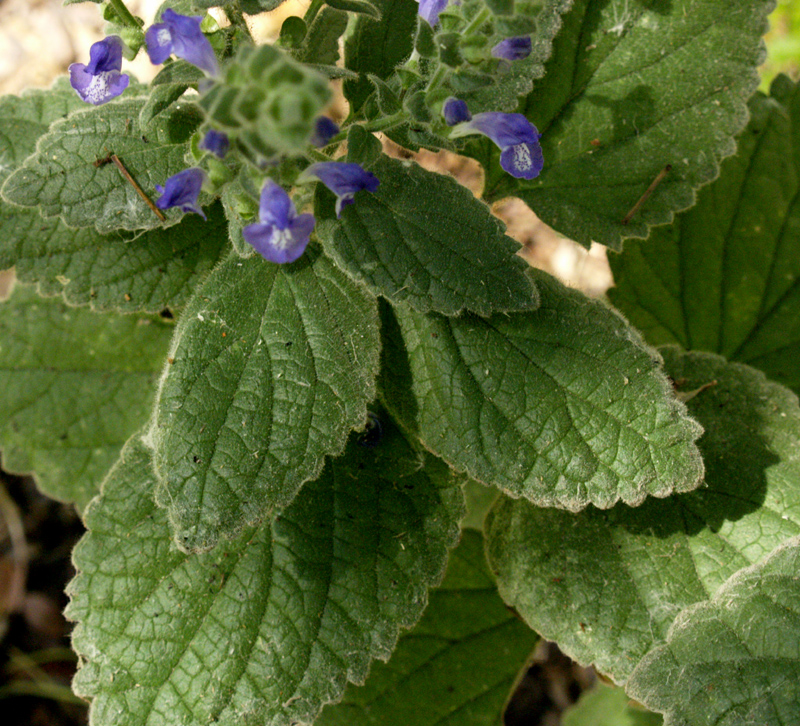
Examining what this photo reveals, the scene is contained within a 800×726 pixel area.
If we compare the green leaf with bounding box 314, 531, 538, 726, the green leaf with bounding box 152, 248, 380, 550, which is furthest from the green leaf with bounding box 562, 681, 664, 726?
the green leaf with bounding box 152, 248, 380, 550

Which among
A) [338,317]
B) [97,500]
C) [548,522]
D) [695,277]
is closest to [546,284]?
[338,317]

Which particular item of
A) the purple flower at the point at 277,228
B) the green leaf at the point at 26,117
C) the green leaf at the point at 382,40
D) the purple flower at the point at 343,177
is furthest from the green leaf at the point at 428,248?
the green leaf at the point at 26,117

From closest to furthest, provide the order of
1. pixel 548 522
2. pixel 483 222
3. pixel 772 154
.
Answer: pixel 483 222, pixel 548 522, pixel 772 154

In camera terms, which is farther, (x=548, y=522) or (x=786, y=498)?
(x=548, y=522)

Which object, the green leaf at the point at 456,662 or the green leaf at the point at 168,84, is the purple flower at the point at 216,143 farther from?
the green leaf at the point at 456,662

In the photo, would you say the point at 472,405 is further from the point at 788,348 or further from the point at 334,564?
the point at 788,348

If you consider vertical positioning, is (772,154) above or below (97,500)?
above

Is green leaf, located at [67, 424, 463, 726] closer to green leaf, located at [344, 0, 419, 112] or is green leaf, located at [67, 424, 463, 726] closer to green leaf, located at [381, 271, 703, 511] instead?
green leaf, located at [381, 271, 703, 511]
